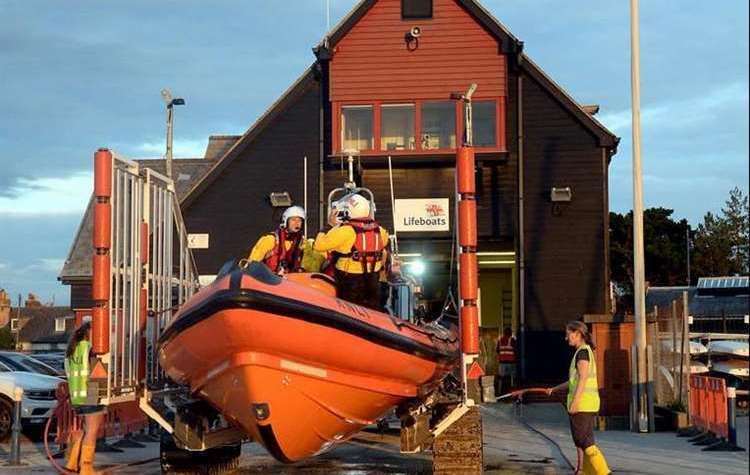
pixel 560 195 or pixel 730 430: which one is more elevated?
pixel 560 195

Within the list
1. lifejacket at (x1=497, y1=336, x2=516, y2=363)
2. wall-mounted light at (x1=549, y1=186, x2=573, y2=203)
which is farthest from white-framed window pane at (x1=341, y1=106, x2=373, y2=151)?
lifejacket at (x1=497, y1=336, x2=516, y2=363)

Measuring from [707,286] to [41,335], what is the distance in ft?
191

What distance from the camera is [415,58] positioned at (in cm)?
2522

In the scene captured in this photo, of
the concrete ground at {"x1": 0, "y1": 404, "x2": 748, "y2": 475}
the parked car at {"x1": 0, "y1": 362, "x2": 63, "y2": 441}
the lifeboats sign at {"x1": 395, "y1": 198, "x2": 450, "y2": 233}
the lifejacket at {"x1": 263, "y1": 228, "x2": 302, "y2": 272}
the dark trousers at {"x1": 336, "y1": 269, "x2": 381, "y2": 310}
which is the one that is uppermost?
the lifeboats sign at {"x1": 395, "y1": 198, "x2": 450, "y2": 233}

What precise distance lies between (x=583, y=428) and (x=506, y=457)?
10.7 ft

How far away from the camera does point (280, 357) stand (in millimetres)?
7965

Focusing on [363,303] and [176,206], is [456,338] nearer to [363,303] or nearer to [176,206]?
[363,303]

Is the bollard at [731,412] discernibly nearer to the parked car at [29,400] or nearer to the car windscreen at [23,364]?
the parked car at [29,400]

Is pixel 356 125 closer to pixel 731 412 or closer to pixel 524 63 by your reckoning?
pixel 524 63

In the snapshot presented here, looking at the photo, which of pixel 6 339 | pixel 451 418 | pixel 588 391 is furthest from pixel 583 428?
pixel 6 339

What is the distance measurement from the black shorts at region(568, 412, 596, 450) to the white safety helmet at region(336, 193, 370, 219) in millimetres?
2653

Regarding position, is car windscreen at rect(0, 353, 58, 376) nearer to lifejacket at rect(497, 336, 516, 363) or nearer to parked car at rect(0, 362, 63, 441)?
parked car at rect(0, 362, 63, 441)

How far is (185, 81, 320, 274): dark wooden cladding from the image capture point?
26.5m

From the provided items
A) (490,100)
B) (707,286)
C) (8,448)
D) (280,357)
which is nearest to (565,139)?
(490,100)
